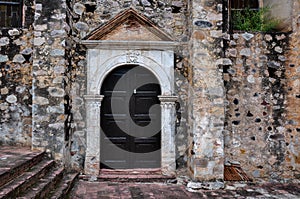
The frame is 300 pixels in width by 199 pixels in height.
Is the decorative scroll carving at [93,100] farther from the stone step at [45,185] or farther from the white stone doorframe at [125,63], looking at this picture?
the stone step at [45,185]

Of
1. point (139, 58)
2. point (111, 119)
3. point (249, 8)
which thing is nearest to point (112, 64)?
point (139, 58)

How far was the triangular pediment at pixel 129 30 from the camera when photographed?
5.01 metres

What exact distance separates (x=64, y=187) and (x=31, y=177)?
2.11ft

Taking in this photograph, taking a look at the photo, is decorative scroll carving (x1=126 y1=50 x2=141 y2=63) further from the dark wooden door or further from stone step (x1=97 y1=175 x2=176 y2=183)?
stone step (x1=97 y1=175 x2=176 y2=183)

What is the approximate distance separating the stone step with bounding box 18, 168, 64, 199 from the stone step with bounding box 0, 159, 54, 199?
2.1 inches

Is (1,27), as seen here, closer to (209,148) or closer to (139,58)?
(139,58)

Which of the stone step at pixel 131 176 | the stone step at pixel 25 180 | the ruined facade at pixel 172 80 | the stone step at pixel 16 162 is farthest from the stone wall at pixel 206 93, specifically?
the stone step at pixel 16 162

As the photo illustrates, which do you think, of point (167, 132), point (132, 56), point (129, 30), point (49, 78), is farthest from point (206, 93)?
point (49, 78)

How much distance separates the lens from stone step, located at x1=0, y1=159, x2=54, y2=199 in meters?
2.83

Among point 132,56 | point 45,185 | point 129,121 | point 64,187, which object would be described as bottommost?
point 64,187

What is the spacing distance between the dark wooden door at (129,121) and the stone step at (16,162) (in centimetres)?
125

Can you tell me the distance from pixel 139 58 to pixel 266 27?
2599mm

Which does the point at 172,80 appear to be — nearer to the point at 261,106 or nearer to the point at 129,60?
the point at 129,60

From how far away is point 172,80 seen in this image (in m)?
5.11
